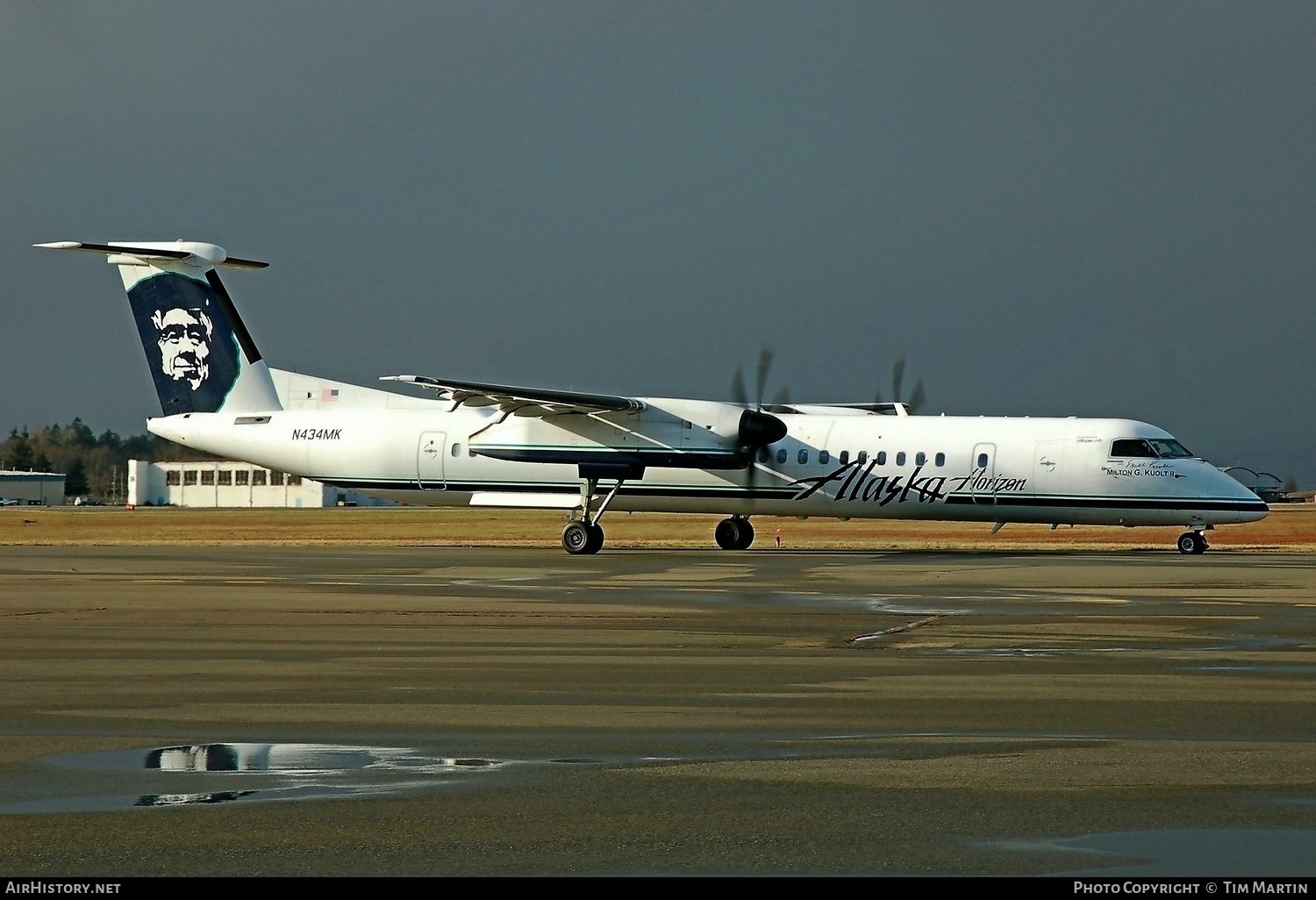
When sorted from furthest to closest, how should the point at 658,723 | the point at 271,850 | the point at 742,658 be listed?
the point at 742,658 → the point at 658,723 → the point at 271,850

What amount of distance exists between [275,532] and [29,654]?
4298 cm

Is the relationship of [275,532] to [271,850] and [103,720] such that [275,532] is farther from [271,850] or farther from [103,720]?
[271,850]

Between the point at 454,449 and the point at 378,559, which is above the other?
the point at 454,449

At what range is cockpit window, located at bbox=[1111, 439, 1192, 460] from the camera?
35.1m

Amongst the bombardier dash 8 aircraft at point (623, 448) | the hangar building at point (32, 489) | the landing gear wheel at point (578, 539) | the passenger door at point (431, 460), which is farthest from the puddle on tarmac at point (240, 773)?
the hangar building at point (32, 489)

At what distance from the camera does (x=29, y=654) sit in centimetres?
1431

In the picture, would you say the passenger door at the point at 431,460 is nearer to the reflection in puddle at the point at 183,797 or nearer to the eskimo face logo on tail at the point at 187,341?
the eskimo face logo on tail at the point at 187,341

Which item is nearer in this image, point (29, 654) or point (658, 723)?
point (658, 723)

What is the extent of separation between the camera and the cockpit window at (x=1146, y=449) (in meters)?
35.1

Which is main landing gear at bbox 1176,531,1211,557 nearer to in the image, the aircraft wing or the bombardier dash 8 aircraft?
the bombardier dash 8 aircraft

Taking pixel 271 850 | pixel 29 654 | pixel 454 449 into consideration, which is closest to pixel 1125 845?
pixel 271 850

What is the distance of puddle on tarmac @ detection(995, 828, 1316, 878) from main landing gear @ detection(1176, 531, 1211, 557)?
30.6 metres

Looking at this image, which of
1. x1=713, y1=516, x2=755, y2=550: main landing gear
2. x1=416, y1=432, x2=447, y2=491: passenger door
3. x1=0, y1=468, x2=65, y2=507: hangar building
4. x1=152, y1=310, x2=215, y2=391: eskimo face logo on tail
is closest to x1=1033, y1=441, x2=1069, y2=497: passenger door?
x1=713, y1=516, x2=755, y2=550: main landing gear

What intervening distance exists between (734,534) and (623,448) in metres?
4.15
